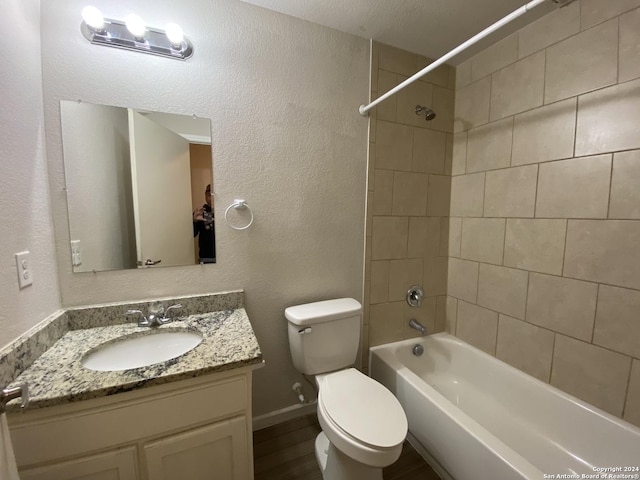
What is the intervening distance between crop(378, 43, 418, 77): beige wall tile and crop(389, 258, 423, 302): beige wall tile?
49.5 inches

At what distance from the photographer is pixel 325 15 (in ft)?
4.69

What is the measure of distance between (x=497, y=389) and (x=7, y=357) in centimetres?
233

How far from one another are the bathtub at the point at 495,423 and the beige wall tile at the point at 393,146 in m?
1.25

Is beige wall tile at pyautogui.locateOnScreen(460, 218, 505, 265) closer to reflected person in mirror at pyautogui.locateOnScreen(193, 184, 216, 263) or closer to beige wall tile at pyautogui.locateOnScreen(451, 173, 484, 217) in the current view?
beige wall tile at pyautogui.locateOnScreen(451, 173, 484, 217)

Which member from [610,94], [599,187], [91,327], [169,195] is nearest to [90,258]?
[91,327]

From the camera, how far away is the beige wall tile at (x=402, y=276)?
1.83 meters

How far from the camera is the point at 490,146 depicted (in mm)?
1710

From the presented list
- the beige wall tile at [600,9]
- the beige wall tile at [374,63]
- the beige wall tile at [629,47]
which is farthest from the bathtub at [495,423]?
the beige wall tile at [600,9]

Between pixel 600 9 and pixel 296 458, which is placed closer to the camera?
pixel 600 9

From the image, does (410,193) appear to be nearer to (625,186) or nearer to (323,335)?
(625,186)

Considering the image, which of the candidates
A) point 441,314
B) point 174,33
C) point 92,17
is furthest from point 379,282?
point 92,17

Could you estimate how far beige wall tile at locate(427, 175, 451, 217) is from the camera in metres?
1.89

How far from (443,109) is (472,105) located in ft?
0.60

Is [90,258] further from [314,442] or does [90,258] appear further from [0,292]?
[314,442]
